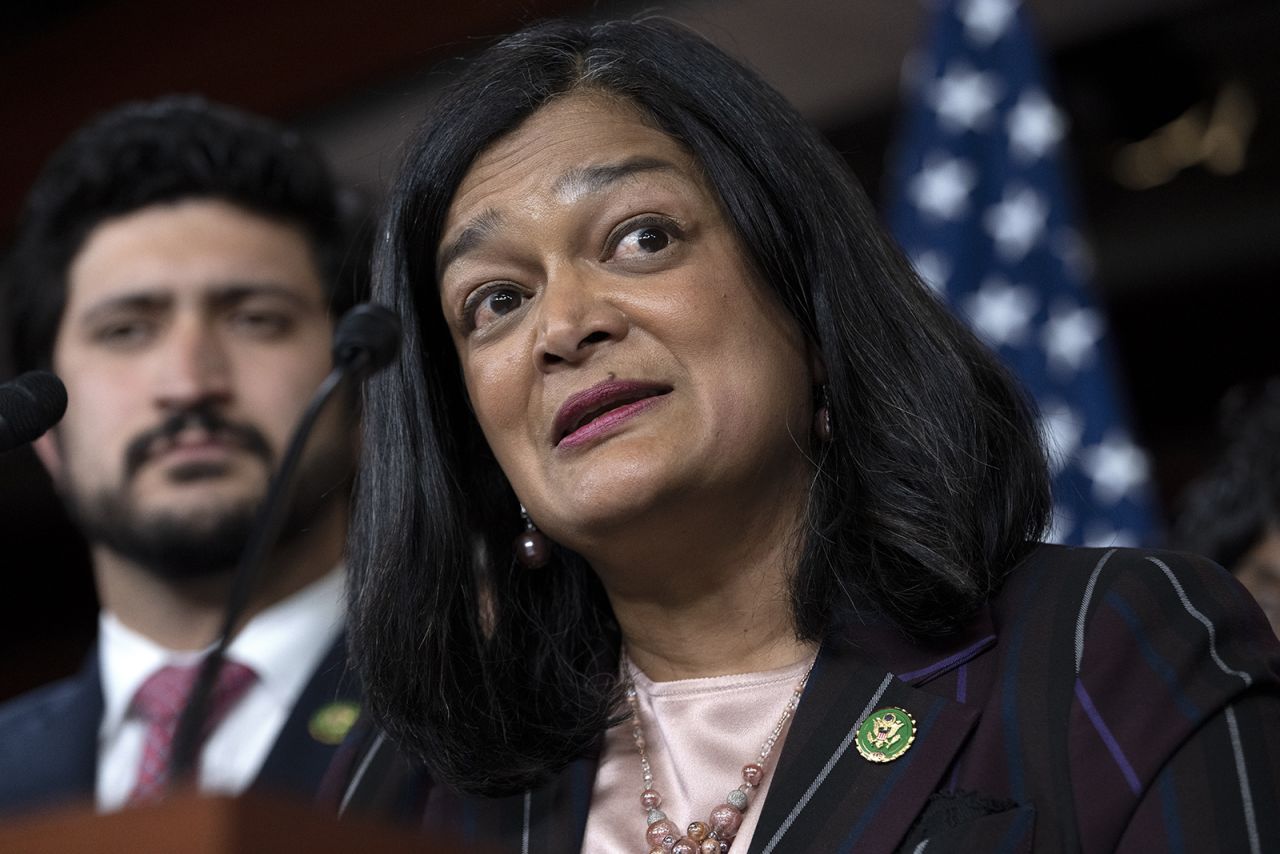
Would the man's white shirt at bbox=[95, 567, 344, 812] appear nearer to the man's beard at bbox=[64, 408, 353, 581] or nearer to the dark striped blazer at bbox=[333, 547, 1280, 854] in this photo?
the man's beard at bbox=[64, 408, 353, 581]

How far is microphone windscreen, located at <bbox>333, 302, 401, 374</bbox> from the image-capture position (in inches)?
53.1

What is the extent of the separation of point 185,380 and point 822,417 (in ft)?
3.68

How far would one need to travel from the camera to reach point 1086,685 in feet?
4.76

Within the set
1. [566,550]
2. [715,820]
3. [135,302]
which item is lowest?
[715,820]

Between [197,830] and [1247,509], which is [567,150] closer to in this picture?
[197,830]

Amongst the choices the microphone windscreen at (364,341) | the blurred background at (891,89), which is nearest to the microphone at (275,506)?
the microphone windscreen at (364,341)

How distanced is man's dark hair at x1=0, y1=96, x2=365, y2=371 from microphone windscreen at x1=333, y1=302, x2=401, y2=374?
127 cm

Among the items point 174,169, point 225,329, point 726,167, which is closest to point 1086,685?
point 726,167

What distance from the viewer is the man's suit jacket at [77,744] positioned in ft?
7.20

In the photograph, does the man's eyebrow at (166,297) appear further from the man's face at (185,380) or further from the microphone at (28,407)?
the microphone at (28,407)

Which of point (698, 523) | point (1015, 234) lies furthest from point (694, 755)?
point (1015, 234)

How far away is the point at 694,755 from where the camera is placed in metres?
1.69

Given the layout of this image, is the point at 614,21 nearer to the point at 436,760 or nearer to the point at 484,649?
the point at 484,649

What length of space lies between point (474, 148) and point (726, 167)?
0.94 feet
